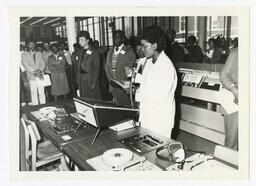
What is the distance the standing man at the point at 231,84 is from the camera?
1.79 metres

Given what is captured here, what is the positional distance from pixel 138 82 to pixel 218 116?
115 centimetres

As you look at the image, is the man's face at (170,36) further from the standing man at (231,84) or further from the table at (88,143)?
the table at (88,143)

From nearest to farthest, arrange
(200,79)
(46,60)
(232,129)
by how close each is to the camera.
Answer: (232,129) < (200,79) < (46,60)

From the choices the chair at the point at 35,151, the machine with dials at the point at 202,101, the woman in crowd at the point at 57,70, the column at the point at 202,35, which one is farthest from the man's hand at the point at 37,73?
the column at the point at 202,35

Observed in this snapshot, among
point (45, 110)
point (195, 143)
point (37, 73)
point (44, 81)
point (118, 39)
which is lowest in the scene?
point (195, 143)

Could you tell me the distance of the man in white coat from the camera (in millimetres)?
1686

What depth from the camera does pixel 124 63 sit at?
3.26 m

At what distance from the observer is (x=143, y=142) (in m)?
1.51

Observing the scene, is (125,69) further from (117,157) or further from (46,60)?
(46,60)

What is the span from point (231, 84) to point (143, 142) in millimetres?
807

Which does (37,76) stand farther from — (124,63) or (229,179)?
(229,179)

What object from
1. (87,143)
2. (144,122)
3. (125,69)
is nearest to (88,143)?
(87,143)

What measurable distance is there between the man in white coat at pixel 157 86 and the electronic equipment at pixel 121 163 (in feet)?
1.61
